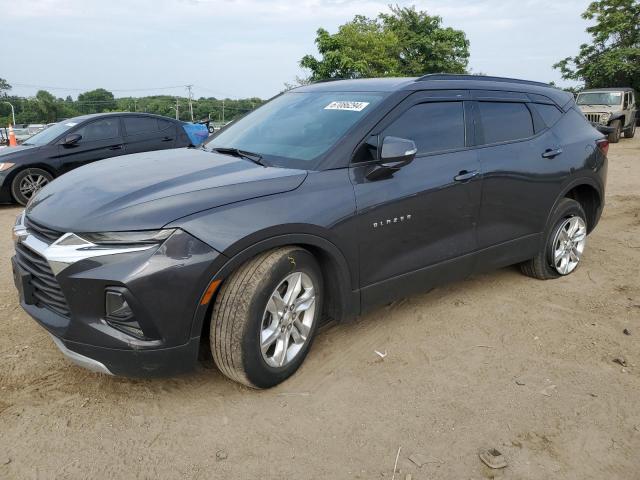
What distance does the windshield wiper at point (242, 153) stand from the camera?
10.5 ft

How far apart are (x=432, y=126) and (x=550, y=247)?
1787 millimetres

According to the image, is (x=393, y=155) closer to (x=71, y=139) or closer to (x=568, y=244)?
(x=568, y=244)

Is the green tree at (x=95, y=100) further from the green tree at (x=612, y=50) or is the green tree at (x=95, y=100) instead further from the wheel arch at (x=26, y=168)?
the wheel arch at (x=26, y=168)

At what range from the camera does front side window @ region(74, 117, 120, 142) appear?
8.70 meters

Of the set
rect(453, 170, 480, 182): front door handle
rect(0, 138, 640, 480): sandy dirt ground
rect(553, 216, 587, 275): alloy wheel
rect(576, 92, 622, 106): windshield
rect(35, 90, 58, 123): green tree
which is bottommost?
rect(0, 138, 640, 480): sandy dirt ground

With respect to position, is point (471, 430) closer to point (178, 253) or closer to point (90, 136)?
point (178, 253)

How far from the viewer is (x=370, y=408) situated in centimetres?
276

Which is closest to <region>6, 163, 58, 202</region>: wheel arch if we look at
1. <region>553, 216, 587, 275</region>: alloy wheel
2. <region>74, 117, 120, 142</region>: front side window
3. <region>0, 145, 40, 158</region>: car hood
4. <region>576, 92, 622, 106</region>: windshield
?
<region>0, 145, 40, 158</region>: car hood

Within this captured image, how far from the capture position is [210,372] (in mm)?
3055

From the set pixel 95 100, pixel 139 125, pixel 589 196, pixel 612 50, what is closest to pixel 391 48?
pixel 612 50

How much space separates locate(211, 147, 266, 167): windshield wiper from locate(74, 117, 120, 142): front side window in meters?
6.04

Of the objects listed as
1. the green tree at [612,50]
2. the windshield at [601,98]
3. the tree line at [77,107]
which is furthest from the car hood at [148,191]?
the tree line at [77,107]

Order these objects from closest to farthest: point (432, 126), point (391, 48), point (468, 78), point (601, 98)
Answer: point (432, 126) → point (468, 78) → point (601, 98) → point (391, 48)

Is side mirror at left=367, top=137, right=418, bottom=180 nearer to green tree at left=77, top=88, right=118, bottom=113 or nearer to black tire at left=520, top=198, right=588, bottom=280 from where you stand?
black tire at left=520, top=198, right=588, bottom=280
